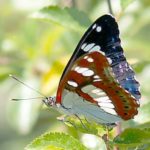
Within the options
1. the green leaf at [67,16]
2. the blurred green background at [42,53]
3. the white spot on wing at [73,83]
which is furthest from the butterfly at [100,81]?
the blurred green background at [42,53]

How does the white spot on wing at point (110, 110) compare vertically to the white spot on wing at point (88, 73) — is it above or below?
below

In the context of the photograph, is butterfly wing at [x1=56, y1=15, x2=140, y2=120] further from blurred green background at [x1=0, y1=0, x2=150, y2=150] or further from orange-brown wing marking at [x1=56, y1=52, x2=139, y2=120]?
blurred green background at [x1=0, y1=0, x2=150, y2=150]

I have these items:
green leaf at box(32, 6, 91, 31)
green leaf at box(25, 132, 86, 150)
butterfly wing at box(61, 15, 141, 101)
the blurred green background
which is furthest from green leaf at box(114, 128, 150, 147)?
the blurred green background

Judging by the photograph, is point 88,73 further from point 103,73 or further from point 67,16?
point 67,16

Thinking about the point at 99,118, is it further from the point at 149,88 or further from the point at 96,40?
the point at 149,88

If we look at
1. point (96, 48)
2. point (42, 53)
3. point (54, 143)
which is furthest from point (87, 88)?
point (42, 53)

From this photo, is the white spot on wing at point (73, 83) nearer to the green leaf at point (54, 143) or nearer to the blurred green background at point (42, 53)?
the green leaf at point (54, 143)
